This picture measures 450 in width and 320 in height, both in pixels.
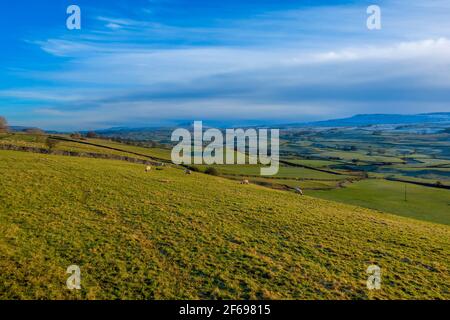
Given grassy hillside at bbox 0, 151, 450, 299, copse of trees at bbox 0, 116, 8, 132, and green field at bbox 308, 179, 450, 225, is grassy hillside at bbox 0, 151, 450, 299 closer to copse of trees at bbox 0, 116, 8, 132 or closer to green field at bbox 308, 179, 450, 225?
green field at bbox 308, 179, 450, 225

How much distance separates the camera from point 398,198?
204ft

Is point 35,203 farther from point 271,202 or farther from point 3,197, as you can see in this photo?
point 271,202

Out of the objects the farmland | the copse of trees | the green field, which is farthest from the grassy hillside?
the copse of trees

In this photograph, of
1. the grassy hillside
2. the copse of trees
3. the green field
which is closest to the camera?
the grassy hillside

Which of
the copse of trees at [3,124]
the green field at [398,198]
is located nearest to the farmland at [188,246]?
the green field at [398,198]

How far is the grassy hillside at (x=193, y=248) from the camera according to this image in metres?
12.1

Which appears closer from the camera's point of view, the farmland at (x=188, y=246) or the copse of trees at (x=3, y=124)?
the farmland at (x=188, y=246)

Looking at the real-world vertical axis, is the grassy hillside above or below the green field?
above

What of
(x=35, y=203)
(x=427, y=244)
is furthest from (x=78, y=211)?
(x=427, y=244)

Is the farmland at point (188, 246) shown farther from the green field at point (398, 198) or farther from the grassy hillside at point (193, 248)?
the green field at point (398, 198)

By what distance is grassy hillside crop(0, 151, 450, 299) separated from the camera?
A: 39.5ft

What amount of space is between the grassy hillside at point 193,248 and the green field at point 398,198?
30.1 m

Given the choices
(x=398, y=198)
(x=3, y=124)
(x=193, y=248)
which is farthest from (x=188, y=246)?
(x=3, y=124)

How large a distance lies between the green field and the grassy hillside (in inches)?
1186
